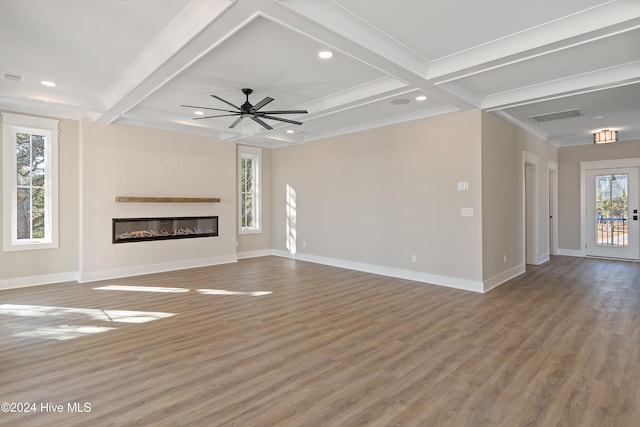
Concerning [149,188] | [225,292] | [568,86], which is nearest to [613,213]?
[568,86]

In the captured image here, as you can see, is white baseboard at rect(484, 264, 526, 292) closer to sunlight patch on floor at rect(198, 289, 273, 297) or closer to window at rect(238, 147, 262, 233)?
sunlight patch on floor at rect(198, 289, 273, 297)

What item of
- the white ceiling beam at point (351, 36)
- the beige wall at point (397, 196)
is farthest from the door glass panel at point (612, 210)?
the white ceiling beam at point (351, 36)

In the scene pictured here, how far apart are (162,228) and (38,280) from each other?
202cm

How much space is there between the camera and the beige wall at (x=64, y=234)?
5.45 meters

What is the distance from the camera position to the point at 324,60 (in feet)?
12.3

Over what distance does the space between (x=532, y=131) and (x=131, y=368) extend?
299 inches

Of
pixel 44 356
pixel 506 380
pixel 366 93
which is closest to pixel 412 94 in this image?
pixel 366 93

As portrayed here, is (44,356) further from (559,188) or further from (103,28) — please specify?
(559,188)

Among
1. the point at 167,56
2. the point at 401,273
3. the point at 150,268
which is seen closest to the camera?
the point at 167,56

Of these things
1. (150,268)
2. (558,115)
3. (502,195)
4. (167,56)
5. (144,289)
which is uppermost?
(558,115)

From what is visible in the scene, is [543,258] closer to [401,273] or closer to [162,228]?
[401,273]

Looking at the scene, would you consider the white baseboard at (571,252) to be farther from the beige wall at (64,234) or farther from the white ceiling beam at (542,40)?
the beige wall at (64,234)

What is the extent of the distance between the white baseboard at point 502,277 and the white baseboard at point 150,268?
509 cm

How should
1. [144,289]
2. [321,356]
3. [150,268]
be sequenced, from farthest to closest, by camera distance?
[150,268] < [144,289] < [321,356]
